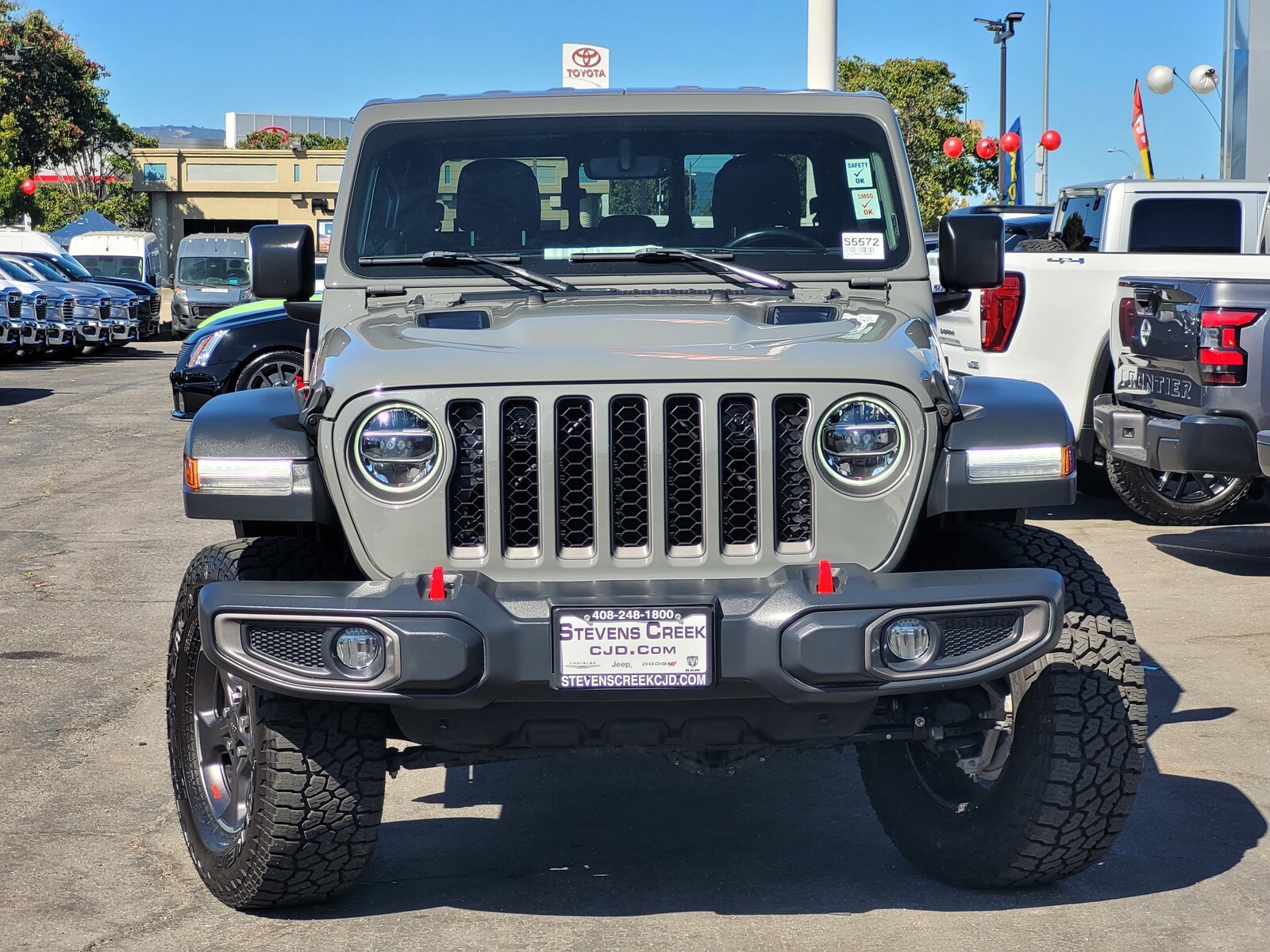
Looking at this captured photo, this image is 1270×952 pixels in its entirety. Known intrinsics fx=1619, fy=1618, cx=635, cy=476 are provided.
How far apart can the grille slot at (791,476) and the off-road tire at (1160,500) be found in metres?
6.41

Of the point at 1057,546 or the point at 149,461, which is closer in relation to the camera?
the point at 1057,546

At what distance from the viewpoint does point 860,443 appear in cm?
370

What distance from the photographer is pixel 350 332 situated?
4.24 metres

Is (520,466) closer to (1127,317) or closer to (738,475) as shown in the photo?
(738,475)

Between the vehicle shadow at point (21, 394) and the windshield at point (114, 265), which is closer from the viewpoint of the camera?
the vehicle shadow at point (21, 394)

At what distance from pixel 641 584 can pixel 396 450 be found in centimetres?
64

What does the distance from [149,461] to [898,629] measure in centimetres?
1097

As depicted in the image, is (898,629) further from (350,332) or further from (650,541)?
(350,332)

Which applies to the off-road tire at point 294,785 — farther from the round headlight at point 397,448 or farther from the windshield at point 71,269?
the windshield at point 71,269

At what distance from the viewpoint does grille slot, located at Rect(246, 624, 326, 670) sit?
3502 mm

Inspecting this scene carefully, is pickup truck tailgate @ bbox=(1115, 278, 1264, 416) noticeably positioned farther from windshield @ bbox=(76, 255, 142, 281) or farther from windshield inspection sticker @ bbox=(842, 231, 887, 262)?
windshield @ bbox=(76, 255, 142, 281)

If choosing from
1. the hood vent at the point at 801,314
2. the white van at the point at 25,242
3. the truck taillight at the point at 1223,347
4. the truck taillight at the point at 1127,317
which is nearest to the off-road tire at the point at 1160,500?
the truck taillight at the point at 1127,317

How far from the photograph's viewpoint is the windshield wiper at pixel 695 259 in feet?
15.4

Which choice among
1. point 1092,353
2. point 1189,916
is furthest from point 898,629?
point 1092,353
